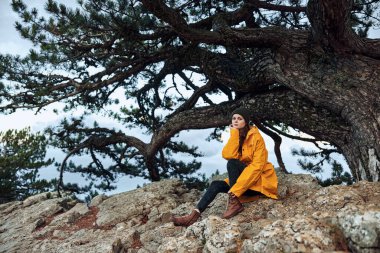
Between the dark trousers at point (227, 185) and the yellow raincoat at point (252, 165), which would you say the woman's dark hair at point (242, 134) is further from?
the dark trousers at point (227, 185)

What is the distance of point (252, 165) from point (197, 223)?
1054 mm

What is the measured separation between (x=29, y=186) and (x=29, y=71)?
27.1 feet

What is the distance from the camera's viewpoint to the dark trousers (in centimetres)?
446

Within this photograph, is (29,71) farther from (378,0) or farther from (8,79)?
(378,0)

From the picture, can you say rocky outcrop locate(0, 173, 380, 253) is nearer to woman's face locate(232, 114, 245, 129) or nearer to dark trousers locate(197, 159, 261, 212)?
dark trousers locate(197, 159, 261, 212)

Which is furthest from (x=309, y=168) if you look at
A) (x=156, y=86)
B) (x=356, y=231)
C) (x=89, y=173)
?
(x=356, y=231)

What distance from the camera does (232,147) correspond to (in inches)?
180

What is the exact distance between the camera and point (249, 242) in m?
3.00

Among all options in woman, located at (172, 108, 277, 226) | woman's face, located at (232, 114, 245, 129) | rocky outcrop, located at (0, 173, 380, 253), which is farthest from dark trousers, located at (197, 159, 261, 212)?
woman's face, located at (232, 114, 245, 129)

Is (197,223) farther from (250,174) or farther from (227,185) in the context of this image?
(227,185)

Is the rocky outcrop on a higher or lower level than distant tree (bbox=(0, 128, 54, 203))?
lower

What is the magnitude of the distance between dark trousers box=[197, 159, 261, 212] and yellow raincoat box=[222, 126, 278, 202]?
0.10 m

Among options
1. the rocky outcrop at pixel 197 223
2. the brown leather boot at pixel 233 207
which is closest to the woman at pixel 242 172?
the brown leather boot at pixel 233 207

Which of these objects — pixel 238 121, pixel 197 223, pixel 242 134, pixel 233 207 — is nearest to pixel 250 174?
pixel 233 207
